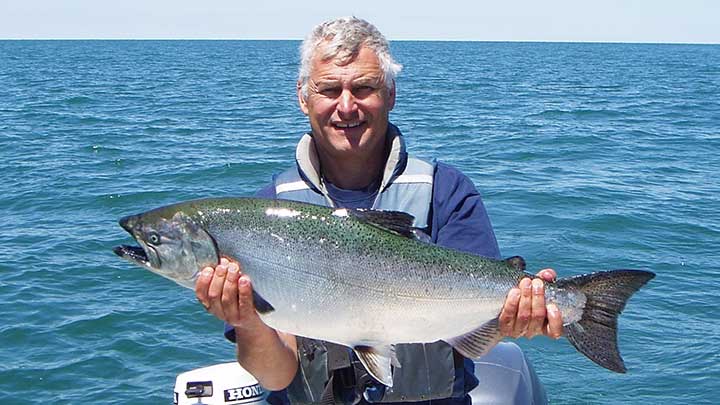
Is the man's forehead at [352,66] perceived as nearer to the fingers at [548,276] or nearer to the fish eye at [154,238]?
the fish eye at [154,238]

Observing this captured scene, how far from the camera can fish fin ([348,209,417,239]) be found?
4.11 metres

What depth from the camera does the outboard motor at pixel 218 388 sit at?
621 centimetres

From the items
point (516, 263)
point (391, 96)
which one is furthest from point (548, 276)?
point (391, 96)

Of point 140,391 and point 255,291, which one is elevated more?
point 255,291

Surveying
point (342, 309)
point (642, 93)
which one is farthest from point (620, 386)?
point (642, 93)

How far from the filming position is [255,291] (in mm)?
3986

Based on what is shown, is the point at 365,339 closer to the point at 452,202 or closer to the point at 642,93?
the point at 452,202

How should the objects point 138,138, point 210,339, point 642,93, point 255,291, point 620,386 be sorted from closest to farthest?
1. point 255,291
2. point 620,386
3. point 210,339
4. point 138,138
5. point 642,93

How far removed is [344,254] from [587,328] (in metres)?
1.23

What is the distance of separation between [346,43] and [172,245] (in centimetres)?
131

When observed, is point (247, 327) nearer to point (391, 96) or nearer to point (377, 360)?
point (377, 360)

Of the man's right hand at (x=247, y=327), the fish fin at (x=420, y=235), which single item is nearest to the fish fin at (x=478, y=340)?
the fish fin at (x=420, y=235)

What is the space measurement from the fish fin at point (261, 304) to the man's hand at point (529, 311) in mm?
1098

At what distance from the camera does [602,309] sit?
162 inches
